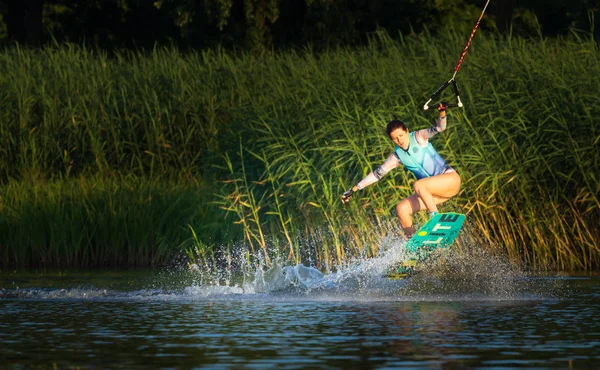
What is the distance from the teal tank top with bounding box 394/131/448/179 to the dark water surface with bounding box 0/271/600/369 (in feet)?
4.11

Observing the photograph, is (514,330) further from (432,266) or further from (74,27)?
(74,27)

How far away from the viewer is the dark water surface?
390 inches

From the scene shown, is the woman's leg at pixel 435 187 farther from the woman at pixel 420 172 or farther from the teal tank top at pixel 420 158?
the teal tank top at pixel 420 158

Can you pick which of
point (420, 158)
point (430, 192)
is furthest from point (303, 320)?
point (420, 158)

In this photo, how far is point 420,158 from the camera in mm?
15234

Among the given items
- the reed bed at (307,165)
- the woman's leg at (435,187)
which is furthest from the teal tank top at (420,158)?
the reed bed at (307,165)

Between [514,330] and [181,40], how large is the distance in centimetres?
3053

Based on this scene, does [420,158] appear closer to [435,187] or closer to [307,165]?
[435,187]

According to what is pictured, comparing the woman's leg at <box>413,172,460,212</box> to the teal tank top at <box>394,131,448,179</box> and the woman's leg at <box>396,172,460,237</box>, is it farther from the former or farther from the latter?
the teal tank top at <box>394,131,448,179</box>

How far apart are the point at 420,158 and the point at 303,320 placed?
10.7 feet

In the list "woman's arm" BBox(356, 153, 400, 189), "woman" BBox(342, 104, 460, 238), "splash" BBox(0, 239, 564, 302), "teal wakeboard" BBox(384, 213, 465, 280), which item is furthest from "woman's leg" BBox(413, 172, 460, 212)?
"splash" BBox(0, 239, 564, 302)

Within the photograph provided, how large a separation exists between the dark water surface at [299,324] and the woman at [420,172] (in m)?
0.88

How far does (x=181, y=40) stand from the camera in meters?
41.2

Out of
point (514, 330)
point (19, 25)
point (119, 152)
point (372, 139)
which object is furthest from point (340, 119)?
point (19, 25)
